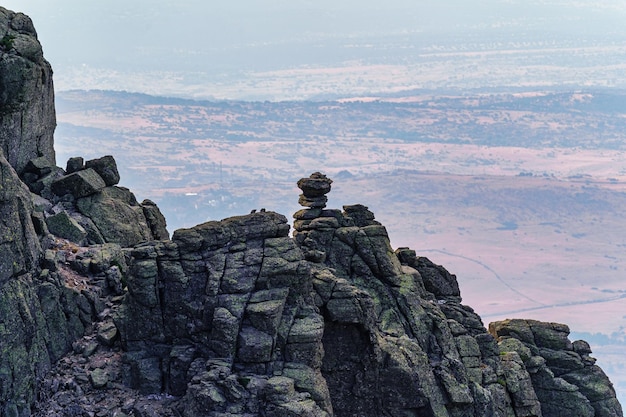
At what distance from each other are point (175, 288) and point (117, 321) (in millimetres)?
4118

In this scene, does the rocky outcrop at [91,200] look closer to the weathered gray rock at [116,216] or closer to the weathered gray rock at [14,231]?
the weathered gray rock at [116,216]

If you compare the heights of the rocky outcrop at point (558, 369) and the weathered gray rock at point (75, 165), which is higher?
the weathered gray rock at point (75, 165)

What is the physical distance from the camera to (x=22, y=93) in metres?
83.1

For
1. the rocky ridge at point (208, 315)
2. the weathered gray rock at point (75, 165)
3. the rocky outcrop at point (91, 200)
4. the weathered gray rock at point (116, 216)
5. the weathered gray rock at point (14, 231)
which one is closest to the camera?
the rocky ridge at point (208, 315)

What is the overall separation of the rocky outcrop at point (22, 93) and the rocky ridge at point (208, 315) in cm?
23

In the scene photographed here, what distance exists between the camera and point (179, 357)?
72.8 m

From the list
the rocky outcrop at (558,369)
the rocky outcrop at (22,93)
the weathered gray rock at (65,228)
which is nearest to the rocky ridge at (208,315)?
the weathered gray rock at (65,228)

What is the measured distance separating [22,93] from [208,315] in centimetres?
2058

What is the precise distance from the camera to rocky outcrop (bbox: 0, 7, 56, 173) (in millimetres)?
82250

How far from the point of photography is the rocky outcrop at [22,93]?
82250 millimetres

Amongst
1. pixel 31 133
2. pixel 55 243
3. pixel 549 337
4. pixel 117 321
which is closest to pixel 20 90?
pixel 31 133

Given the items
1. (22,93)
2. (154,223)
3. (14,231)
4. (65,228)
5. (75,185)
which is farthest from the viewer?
(154,223)

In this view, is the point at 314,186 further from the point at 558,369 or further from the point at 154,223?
the point at 558,369

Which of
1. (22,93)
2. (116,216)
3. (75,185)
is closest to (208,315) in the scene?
(116,216)
